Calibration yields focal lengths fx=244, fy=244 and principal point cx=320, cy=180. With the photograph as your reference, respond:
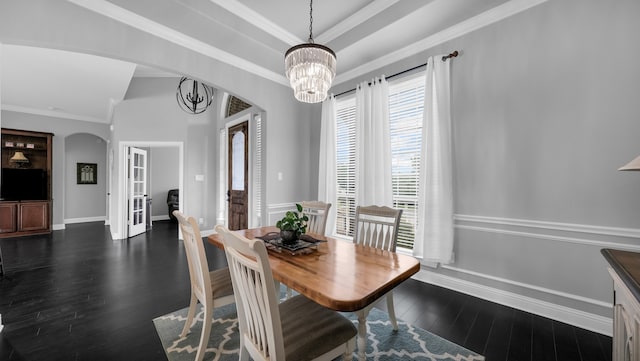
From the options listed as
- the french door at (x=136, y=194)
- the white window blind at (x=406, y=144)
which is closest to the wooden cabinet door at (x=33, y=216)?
the french door at (x=136, y=194)

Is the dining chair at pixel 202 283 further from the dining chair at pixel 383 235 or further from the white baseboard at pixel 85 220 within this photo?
the white baseboard at pixel 85 220

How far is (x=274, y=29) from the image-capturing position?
292cm

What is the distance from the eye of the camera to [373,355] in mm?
1689

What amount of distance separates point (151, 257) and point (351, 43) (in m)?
4.30

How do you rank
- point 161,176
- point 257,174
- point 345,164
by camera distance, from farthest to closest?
point 161,176, point 257,174, point 345,164

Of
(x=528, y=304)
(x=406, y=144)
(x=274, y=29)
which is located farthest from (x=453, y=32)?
(x=528, y=304)

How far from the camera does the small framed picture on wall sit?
23.1ft

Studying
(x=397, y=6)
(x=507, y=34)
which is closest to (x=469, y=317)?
(x=507, y=34)

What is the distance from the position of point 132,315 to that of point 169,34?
113 inches

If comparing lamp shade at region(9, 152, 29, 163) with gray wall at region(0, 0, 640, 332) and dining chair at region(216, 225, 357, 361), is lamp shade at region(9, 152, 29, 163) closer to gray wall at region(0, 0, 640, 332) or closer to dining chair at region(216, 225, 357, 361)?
gray wall at region(0, 0, 640, 332)

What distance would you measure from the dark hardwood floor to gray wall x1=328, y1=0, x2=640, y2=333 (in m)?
0.29

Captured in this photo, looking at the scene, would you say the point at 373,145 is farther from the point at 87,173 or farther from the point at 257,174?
the point at 87,173

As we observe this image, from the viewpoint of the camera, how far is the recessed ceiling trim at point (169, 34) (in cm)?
224

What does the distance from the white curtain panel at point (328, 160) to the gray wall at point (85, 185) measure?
7.45 metres
